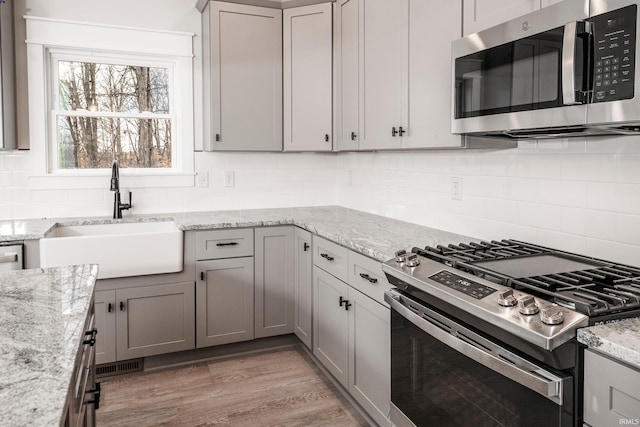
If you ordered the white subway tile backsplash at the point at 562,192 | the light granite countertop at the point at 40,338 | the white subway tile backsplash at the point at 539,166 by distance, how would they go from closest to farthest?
the light granite countertop at the point at 40,338 → the white subway tile backsplash at the point at 562,192 → the white subway tile backsplash at the point at 539,166

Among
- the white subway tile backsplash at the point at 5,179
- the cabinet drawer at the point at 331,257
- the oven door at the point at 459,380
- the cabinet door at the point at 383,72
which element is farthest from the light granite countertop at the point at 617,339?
the white subway tile backsplash at the point at 5,179

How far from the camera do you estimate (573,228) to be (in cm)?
199

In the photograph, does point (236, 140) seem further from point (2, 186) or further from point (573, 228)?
point (573, 228)

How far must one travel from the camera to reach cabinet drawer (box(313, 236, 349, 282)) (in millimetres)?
2576

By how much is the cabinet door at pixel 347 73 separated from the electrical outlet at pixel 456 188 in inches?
28.3

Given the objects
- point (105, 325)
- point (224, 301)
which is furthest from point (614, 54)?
point (105, 325)

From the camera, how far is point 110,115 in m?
3.51

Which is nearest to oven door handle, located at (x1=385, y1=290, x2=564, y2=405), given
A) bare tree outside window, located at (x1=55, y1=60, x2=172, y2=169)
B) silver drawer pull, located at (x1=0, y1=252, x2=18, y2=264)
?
silver drawer pull, located at (x1=0, y1=252, x2=18, y2=264)

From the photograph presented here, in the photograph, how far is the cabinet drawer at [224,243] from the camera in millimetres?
3125

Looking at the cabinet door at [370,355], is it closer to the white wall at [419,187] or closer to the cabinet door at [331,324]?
the cabinet door at [331,324]

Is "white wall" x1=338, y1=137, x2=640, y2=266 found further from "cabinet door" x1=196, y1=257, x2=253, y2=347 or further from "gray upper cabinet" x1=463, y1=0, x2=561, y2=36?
"cabinet door" x1=196, y1=257, x2=253, y2=347

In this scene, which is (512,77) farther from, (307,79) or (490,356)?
(307,79)

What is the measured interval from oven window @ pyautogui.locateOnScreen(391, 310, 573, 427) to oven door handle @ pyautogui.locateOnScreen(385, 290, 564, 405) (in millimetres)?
26

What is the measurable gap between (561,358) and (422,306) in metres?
0.59
